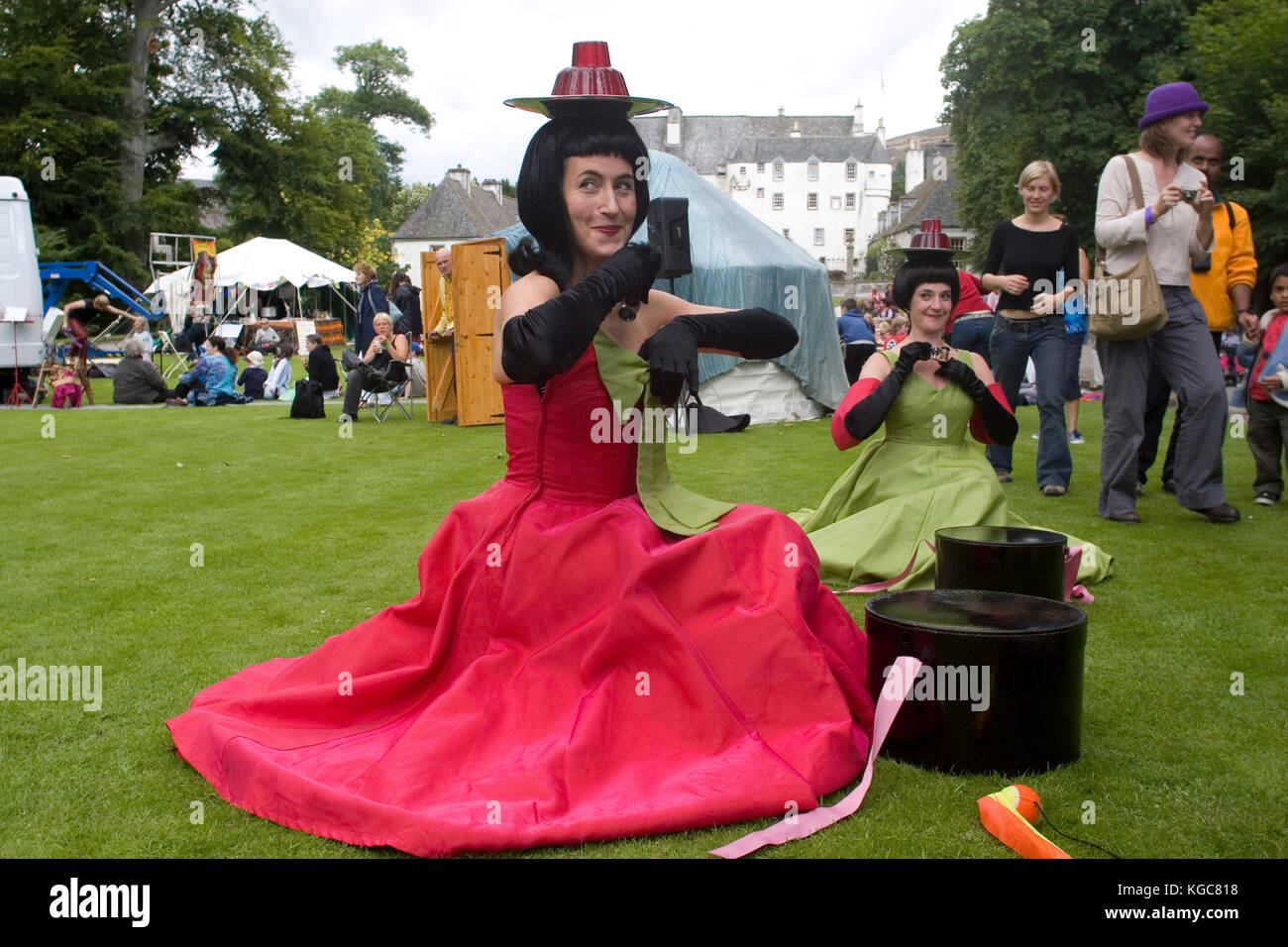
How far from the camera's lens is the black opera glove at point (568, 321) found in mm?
3258

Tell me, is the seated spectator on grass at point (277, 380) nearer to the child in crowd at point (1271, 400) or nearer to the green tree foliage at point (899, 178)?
the child in crowd at point (1271, 400)

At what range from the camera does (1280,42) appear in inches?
898

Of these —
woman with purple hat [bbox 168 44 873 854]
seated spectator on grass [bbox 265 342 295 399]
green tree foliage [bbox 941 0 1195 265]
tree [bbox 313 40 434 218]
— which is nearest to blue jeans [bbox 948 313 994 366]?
woman with purple hat [bbox 168 44 873 854]

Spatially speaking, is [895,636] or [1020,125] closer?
[895,636]

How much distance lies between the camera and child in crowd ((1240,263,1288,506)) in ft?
26.9

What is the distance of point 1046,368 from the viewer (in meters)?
8.72

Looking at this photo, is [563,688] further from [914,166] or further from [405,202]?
[914,166]

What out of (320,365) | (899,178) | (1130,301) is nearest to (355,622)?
(1130,301)

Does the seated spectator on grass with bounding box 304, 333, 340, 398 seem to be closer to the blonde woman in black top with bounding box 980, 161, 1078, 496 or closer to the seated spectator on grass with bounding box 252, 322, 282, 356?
the blonde woman in black top with bounding box 980, 161, 1078, 496

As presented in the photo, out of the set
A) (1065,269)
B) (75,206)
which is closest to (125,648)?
(1065,269)

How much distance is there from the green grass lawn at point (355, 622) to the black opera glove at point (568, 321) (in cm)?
133

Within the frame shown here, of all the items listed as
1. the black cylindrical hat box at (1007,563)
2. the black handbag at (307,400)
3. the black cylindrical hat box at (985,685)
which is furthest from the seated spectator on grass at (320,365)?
the black cylindrical hat box at (985,685)

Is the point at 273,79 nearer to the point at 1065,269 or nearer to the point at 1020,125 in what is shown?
the point at 1020,125

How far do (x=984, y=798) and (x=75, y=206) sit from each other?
42.1 meters
